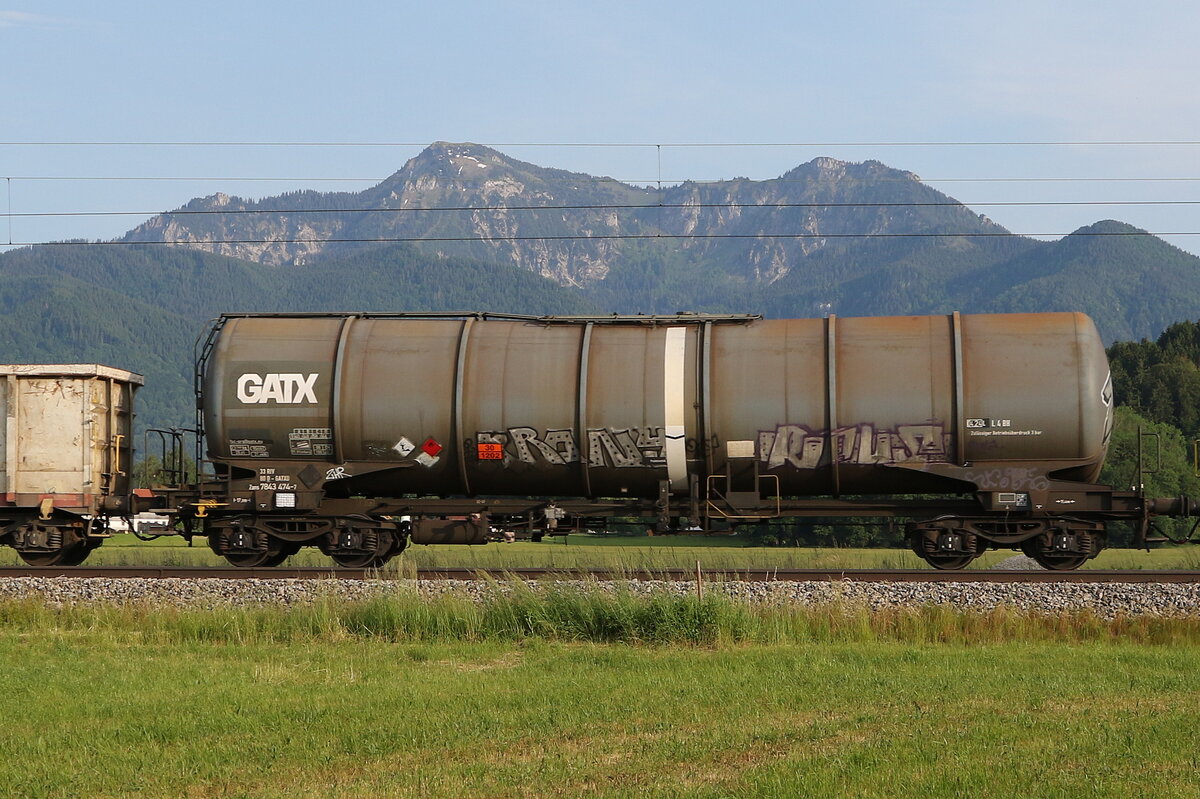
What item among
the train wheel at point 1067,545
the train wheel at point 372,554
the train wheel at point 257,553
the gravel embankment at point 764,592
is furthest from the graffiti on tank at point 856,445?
the train wheel at point 257,553

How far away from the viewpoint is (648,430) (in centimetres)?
1969

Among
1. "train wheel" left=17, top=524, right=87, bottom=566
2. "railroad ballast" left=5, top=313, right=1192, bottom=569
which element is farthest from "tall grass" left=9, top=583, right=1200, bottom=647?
"train wheel" left=17, top=524, right=87, bottom=566

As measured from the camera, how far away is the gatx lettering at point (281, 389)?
20438 mm

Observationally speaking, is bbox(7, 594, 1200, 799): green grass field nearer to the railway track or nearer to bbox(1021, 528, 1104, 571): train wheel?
the railway track

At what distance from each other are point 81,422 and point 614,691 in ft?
45.1

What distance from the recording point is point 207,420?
20828mm

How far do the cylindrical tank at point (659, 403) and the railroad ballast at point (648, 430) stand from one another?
0.03m

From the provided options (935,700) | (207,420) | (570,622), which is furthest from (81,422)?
(935,700)

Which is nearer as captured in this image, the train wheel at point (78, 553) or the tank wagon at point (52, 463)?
the tank wagon at point (52, 463)

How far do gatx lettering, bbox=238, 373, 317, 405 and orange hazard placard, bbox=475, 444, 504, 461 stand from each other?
296 cm

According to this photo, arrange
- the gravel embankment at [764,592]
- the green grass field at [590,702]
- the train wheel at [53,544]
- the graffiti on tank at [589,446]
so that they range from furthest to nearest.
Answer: the train wheel at [53,544]
the graffiti on tank at [589,446]
the gravel embankment at [764,592]
the green grass field at [590,702]

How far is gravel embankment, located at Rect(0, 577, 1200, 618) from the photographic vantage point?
641 inches

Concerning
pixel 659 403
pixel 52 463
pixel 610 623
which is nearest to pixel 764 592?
pixel 610 623

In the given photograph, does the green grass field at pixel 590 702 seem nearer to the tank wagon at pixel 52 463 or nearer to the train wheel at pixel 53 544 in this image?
the tank wagon at pixel 52 463
